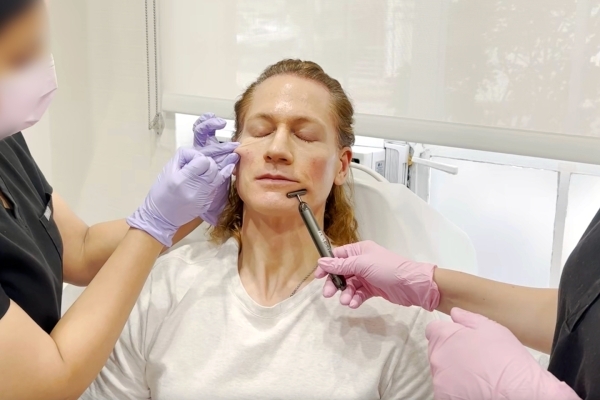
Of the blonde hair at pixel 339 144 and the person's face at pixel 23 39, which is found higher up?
the person's face at pixel 23 39

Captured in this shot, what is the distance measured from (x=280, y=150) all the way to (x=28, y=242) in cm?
57

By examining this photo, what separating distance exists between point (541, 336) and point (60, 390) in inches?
35.4

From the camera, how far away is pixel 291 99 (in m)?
1.42

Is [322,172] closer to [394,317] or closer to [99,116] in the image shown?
[394,317]

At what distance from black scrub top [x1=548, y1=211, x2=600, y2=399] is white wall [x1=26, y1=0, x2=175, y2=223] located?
5.24 ft

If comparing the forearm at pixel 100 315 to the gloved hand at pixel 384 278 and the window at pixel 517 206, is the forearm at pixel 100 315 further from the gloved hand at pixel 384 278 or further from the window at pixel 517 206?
the window at pixel 517 206

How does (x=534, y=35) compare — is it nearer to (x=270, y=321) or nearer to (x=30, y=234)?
(x=270, y=321)

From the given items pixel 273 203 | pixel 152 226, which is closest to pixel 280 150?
pixel 273 203

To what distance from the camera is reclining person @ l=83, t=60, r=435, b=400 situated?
1.26 m

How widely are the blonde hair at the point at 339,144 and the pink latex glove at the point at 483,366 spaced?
53 centimetres

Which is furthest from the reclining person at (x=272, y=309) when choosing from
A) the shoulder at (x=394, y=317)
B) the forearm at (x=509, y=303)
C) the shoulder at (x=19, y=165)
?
the shoulder at (x=19, y=165)

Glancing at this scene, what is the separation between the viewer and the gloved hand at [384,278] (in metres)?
1.26

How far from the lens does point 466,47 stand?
158 cm

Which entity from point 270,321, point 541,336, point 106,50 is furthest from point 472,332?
point 106,50
